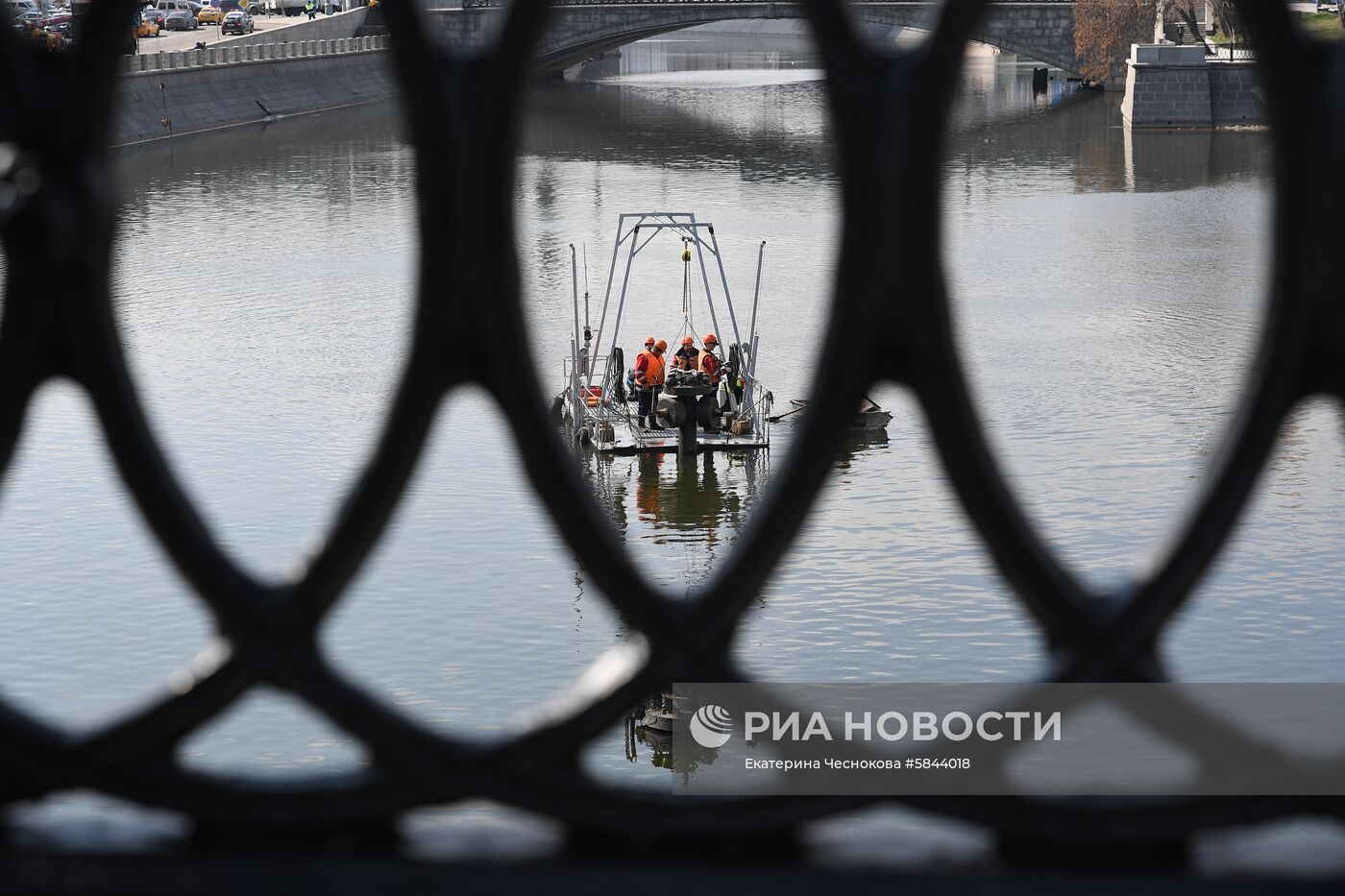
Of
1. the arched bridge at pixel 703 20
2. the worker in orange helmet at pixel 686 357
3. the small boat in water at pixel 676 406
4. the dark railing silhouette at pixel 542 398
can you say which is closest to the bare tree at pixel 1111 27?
the arched bridge at pixel 703 20

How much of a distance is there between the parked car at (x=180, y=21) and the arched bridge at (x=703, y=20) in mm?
10571

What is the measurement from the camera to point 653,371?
2333 centimetres

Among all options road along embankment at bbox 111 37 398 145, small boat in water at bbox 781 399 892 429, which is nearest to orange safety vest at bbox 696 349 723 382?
small boat in water at bbox 781 399 892 429

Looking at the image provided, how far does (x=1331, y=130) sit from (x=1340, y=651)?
49.9 feet

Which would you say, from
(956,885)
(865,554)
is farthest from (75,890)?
(865,554)

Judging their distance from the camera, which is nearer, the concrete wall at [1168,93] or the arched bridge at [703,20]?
the concrete wall at [1168,93]

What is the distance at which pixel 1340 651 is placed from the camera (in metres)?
15.9

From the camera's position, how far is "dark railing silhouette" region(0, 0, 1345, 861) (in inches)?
72.4

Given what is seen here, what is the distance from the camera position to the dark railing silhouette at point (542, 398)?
1839 millimetres

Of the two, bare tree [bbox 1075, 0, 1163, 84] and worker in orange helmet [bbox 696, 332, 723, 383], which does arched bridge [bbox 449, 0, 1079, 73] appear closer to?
bare tree [bbox 1075, 0, 1163, 84]

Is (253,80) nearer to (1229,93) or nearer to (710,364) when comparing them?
(1229,93)

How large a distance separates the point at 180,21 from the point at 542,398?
70.1m

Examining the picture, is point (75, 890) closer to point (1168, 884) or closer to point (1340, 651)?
point (1168, 884)

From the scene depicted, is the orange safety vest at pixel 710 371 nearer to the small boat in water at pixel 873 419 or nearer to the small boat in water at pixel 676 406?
the small boat in water at pixel 676 406
